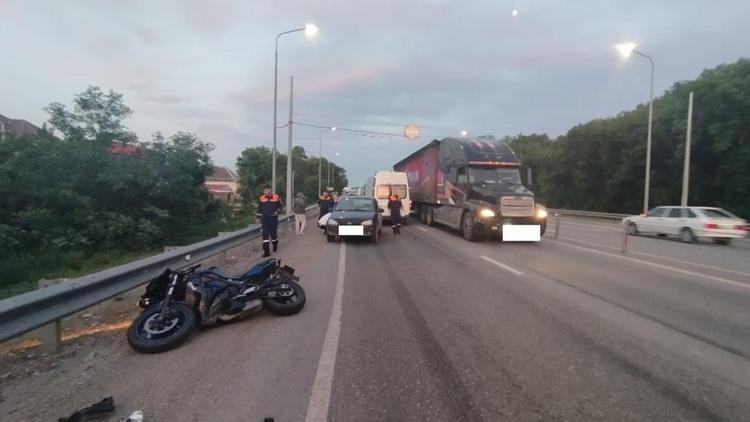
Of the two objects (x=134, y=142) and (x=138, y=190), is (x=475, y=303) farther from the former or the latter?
(x=134, y=142)

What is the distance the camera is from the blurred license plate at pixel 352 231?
14.6 meters

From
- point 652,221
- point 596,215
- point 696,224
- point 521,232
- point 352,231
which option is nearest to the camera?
point 352,231

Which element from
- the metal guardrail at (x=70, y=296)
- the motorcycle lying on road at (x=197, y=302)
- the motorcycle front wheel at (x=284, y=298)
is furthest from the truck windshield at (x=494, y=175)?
the metal guardrail at (x=70, y=296)

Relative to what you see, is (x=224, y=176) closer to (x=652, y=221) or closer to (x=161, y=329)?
(x=652, y=221)

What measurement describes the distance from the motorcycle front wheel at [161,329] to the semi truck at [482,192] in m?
11.1

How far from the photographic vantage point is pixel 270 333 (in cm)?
542

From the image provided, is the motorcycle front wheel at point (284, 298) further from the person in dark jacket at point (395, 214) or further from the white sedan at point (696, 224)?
the white sedan at point (696, 224)

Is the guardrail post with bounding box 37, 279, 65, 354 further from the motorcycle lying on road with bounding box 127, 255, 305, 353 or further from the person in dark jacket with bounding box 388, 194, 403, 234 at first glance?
the person in dark jacket with bounding box 388, 194, 403, 234

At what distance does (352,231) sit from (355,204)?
85.0 inches

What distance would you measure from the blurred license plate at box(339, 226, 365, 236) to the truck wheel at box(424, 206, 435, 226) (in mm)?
8006

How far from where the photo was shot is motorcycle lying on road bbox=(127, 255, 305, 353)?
5000mm

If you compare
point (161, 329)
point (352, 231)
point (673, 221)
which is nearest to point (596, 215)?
point (673, 221)

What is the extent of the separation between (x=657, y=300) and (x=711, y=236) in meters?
13.4

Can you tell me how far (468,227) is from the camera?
1588 cm
